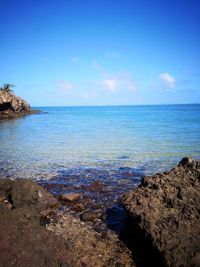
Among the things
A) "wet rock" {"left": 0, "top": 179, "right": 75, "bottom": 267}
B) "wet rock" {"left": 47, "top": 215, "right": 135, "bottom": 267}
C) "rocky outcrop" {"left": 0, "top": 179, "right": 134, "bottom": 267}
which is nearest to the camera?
"wet rock" {"left": 0, "top": 179, "right": 75, "bottom": 267}

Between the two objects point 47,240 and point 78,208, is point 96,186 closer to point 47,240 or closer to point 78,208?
point 78,208

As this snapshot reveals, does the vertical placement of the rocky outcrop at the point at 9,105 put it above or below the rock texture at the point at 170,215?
above

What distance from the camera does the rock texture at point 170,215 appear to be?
15.5 ft

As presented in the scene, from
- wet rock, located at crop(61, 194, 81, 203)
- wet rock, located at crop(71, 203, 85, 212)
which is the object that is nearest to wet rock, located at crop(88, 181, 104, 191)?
wet rock, located at crop(61, 194, 81, 203)

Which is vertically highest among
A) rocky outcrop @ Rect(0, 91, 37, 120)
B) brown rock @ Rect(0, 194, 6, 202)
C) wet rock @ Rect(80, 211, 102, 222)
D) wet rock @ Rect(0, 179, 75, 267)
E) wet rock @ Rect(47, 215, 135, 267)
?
rocky outcrop @ Rect(0, 91, 37, 120)

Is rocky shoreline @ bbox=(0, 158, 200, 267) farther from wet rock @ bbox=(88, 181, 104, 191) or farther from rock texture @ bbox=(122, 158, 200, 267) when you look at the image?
wet rock @ bbox=(88, 181, 104, 191)

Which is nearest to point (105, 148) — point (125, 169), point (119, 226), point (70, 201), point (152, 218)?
point (125, 169)

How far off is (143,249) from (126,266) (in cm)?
75

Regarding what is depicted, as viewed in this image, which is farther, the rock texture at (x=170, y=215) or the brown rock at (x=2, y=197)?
the brown rock at (x=2, y=197)

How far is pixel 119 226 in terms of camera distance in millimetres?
7008

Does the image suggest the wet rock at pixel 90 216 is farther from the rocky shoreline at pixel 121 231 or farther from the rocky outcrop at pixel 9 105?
the rocky outcrop at pixel 9 105

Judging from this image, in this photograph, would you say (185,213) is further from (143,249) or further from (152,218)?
(143,249)

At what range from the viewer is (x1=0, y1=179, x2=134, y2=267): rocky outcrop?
14.3ft

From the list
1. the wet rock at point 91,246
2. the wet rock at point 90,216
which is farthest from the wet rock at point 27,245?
the wet rock at point 90,216
